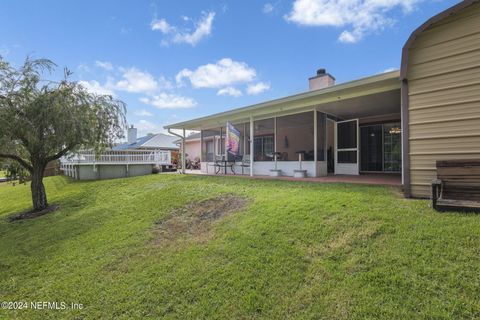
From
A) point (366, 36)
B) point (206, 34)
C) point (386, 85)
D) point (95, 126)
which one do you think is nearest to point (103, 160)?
point (95, 126)

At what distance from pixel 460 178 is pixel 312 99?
4021 millimetres

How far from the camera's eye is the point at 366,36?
41.1 feet

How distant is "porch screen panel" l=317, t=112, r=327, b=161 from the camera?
8344 mm

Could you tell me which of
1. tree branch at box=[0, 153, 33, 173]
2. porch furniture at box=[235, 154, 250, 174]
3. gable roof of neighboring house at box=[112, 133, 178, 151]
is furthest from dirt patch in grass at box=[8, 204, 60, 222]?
gable roof of neighboring house at box=[112, 133, 178, 151]

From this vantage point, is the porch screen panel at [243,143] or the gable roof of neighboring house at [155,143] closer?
the porch screen panel at [243,143]

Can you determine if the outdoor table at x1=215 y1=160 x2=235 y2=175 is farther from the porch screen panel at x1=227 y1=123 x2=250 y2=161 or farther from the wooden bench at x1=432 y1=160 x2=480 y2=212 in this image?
the wooden bench at x1=432 y1=160 x2=480 y2=212

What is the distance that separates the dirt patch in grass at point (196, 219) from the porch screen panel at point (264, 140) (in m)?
3.67

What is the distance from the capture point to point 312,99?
715 cm

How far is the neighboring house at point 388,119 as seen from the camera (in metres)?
4.18

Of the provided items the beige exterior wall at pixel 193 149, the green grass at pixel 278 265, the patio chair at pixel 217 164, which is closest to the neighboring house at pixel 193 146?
the beige exterior wall at pixel 193 149

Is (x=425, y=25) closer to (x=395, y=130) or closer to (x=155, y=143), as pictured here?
(x=395, y=130)

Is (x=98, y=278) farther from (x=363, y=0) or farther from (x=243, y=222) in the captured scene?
(x=363, y=0)

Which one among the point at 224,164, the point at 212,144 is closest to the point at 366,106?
the point at 224,164

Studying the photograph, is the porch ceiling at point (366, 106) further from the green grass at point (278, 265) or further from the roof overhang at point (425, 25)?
the green grass at point (278, 265)
